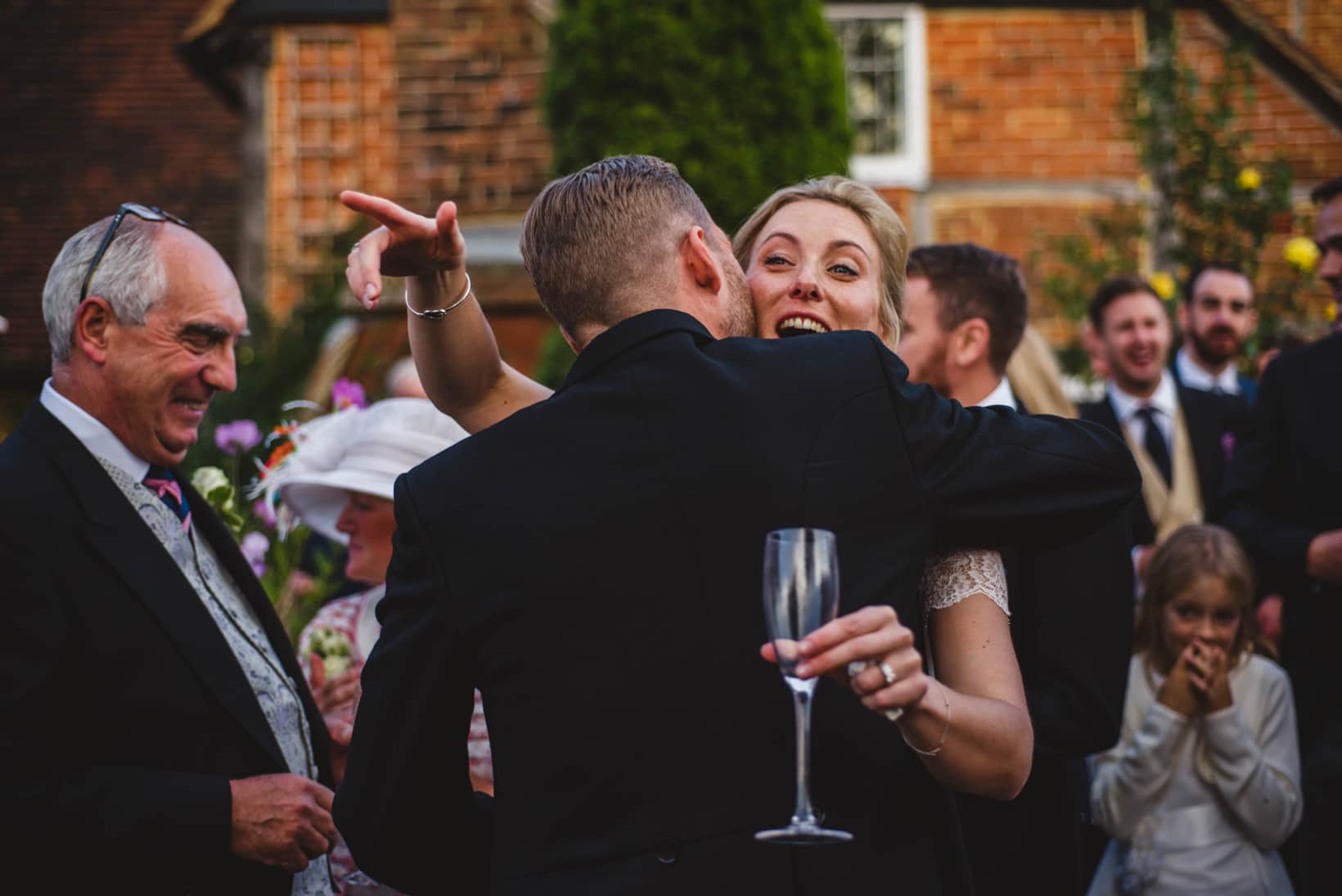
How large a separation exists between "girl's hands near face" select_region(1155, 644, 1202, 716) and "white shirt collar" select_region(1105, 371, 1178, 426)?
7.15ft

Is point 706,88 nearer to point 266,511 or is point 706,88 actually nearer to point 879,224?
point 266,511

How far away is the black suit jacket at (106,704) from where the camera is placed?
2869 mm

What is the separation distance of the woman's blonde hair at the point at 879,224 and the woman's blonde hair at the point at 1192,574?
81.2 inches

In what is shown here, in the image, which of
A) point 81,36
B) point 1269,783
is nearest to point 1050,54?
point 1269,783

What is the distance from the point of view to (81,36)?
65.5ft

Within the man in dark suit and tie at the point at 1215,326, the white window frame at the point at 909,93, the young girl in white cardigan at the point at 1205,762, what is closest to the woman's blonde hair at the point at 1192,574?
the young girl in white cardigan at the point at 1205,762

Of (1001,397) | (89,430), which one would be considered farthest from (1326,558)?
(89,430)

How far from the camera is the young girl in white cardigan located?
4.34 metres

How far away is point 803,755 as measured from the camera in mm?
1919

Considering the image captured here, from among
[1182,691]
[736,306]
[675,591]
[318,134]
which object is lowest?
[1182,691]

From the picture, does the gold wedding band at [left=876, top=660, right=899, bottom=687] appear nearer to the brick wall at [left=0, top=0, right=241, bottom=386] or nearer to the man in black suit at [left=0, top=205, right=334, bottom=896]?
the man in black suit at [left=0, top=205, right=334, bottom=896]

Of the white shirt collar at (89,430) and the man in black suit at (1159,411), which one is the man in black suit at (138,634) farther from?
the man in black suit at (1159,411)

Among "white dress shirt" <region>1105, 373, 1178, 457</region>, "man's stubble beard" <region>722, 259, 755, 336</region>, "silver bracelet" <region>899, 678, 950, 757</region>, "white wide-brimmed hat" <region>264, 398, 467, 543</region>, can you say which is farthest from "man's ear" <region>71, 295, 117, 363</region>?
"white dress shirt" <region>1105, 373, 1178, 457</region>

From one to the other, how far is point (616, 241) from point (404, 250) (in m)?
0.52
